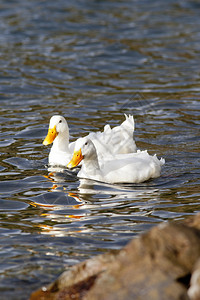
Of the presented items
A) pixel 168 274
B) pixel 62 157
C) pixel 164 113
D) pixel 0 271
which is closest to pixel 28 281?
pixel 0 271

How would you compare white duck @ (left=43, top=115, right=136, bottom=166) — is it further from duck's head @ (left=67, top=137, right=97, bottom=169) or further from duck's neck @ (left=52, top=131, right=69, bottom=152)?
duck's head @ (left=67, top=137, right=97, bottom=169)

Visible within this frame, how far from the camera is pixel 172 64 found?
16.1m

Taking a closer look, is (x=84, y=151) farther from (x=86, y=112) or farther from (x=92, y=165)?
(x=86, y=112)

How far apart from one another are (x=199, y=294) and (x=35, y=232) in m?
2.69

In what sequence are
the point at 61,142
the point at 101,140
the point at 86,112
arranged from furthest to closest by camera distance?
the point at 86,112 < the point at 61,142 < the point at 101,140

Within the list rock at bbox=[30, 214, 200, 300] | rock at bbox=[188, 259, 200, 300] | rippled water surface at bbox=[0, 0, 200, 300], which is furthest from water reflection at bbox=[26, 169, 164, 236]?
rock at bbox=[188, 259, 200, 300]

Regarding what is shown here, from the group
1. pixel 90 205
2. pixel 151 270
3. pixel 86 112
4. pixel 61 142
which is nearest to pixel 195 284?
pixel 151 270

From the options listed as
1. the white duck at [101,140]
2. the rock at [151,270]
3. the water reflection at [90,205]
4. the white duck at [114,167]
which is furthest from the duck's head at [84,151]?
the rock at [151,270]

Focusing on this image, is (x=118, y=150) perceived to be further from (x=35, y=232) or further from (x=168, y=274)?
(x=168, y=274)

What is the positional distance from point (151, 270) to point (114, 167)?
4.42 metres

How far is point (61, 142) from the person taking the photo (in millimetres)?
9703

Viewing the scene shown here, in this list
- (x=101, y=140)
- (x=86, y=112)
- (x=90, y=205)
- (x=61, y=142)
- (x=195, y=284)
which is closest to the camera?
(x=195, y=284)

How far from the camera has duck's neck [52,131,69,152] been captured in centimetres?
960

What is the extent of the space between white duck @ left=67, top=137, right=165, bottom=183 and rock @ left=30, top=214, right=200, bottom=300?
3.93 m
